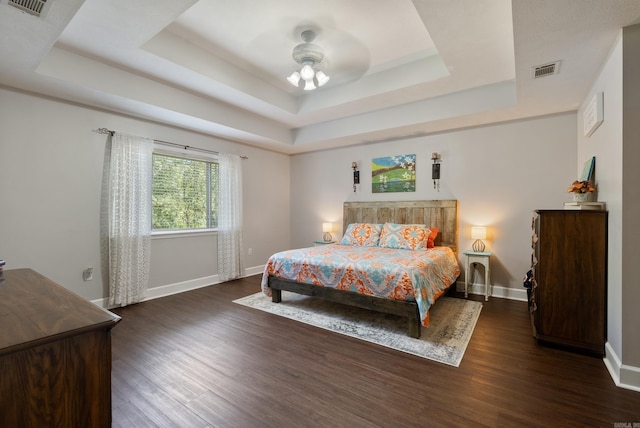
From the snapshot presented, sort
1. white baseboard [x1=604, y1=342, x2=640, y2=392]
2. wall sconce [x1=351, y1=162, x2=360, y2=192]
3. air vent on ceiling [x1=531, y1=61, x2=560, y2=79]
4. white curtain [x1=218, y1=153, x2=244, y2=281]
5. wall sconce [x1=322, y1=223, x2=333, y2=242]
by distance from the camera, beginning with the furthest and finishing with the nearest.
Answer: wall sconce [x1=322, y1=223, x2=333, y2=242] < wall sconce [x1=351, y1=162, x2=360, y2=192] < white curtain [x1=218, y1=153, x2=244, y2=281] < air vent on ceiling [x1=531, y1=61, x2=560, y2=79] < white baseboard [x1=604, y1=342, x2=640, y2=392]

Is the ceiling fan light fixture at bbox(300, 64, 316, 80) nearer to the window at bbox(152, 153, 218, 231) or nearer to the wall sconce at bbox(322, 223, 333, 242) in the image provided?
the window at bbox(152, 153, 218, 231)

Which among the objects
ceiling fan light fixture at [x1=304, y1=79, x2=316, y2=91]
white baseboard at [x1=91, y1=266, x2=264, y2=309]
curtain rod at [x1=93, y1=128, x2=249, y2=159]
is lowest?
white baseboard at [x1=91, y1=266, x2=264, y2=309]

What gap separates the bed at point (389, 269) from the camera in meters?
2.71

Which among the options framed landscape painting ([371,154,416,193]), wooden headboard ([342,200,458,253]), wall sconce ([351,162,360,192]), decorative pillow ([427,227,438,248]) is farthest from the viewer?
wall sconce ([351,162,360,192])

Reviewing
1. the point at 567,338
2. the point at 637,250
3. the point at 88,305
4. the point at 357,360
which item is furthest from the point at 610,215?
the point at 88,305

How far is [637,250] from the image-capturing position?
75.0 inches

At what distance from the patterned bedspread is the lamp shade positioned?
1.33 ft

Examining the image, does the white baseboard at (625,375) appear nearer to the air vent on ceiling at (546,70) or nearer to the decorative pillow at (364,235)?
the air vent on ceiling at (546,70)

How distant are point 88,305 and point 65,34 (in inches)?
103

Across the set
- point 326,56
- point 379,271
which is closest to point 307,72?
point 326,56

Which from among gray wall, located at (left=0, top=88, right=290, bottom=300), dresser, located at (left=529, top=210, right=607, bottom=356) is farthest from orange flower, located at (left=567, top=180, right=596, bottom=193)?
gray wall, located at (left=0, top=88, right=290, bottom=300)

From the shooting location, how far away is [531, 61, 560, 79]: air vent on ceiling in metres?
2.43

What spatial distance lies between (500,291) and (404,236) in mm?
1489

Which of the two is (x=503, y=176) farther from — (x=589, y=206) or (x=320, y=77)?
(x=320, y=77)
